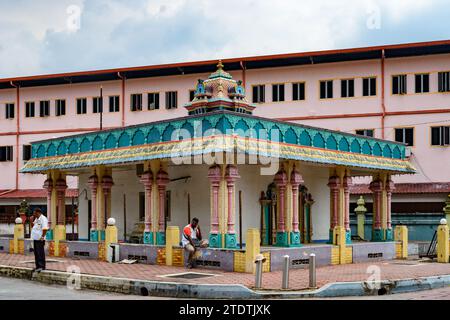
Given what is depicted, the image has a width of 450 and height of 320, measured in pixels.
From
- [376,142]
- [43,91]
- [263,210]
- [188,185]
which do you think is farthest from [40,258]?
[43,91]

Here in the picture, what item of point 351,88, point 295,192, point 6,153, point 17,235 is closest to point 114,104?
point 6,153

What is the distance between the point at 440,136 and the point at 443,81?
110 inches

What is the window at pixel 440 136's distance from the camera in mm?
35094

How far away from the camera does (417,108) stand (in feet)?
117

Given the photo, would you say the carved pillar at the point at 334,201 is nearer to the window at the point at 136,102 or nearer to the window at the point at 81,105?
the window at the point at 136,102

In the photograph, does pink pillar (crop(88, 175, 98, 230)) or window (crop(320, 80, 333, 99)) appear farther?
window (crop(320, 80, 333, 99))

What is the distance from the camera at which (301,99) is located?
3791cm

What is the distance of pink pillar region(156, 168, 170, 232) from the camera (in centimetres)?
2086

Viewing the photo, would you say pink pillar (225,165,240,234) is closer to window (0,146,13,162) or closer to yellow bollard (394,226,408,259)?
yellow bollard (394,226,408,259)

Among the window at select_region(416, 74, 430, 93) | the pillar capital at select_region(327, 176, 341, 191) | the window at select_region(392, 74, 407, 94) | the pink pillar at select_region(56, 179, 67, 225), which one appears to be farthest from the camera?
the window at select_region(392, 74, 407, 94)

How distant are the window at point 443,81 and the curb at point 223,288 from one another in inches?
787

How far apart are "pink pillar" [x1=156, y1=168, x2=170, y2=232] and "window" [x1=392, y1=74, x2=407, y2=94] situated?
18.9m

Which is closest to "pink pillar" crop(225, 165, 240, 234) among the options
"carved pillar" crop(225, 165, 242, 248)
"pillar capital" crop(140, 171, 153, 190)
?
"carved pillar" crop(225, 165, 242, 248)
